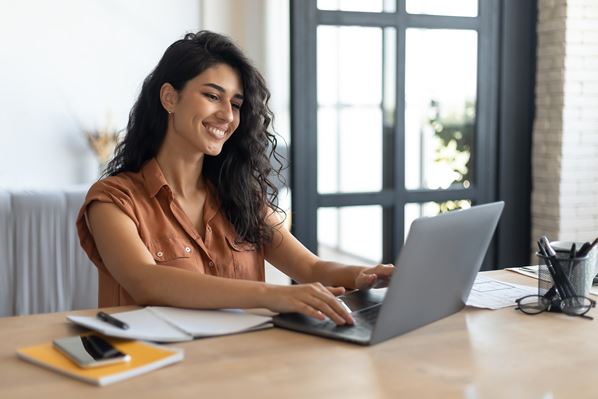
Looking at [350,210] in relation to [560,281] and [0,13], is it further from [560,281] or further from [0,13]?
[0,13]

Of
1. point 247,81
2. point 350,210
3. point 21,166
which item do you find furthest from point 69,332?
point 21,166

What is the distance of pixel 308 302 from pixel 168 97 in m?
0.88

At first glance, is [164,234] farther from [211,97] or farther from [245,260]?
[211,97]

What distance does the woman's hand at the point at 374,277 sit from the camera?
1.91m

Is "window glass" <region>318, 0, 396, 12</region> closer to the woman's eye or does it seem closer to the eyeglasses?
the woman's eye

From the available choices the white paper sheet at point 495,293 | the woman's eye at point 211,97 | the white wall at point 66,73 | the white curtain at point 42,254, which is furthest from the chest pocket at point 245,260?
the white wall at point 66,73

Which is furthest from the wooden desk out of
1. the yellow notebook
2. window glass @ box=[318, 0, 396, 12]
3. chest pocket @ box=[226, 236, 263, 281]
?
window glass @ box=[318, 0, 396, 12]

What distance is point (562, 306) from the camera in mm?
1765

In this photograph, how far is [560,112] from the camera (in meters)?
4.10

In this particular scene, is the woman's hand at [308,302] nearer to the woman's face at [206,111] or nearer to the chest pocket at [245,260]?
the chest pocket at [245,260]

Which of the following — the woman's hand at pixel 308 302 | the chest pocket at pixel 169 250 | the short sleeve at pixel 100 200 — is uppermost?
the short sleeve at pixel 100 200

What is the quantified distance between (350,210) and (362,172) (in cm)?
20

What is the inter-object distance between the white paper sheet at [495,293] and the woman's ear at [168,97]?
37.4 inches

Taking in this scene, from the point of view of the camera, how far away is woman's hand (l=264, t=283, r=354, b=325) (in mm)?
1591
